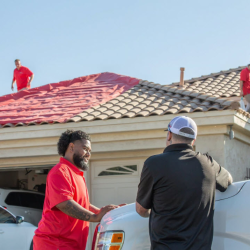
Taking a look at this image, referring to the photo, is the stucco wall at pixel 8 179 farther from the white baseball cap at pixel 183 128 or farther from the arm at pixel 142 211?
the white baseball cap at pixel 183 128

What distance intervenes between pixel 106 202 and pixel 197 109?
2.86 metres

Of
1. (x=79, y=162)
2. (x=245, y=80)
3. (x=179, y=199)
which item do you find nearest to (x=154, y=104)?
(x=245, y=80)

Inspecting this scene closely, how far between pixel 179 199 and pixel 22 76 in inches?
485

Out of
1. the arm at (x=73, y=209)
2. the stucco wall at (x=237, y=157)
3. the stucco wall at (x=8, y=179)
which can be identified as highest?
the arm at (x=73, y=209)

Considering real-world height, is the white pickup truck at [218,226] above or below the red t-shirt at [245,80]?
below

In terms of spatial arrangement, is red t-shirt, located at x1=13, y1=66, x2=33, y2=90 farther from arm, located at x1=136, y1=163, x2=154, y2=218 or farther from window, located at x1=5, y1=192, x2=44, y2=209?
arm, located at x1=136, y1=163, x2=154, y2=218

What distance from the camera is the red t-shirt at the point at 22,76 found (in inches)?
563

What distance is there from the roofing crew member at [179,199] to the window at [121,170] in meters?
5.90

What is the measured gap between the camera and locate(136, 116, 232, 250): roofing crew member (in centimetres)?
280

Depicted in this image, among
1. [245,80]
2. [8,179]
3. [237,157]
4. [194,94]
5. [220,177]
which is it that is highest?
[245,80]

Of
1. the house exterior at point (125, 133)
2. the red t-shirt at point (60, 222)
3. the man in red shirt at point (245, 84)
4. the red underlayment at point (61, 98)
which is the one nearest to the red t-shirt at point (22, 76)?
the red underlayment at point (61, 98)

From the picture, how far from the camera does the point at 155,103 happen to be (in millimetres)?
9086

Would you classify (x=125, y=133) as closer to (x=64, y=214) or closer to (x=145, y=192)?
(x=64, y=214)

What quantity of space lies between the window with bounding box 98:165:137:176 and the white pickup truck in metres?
5.52
